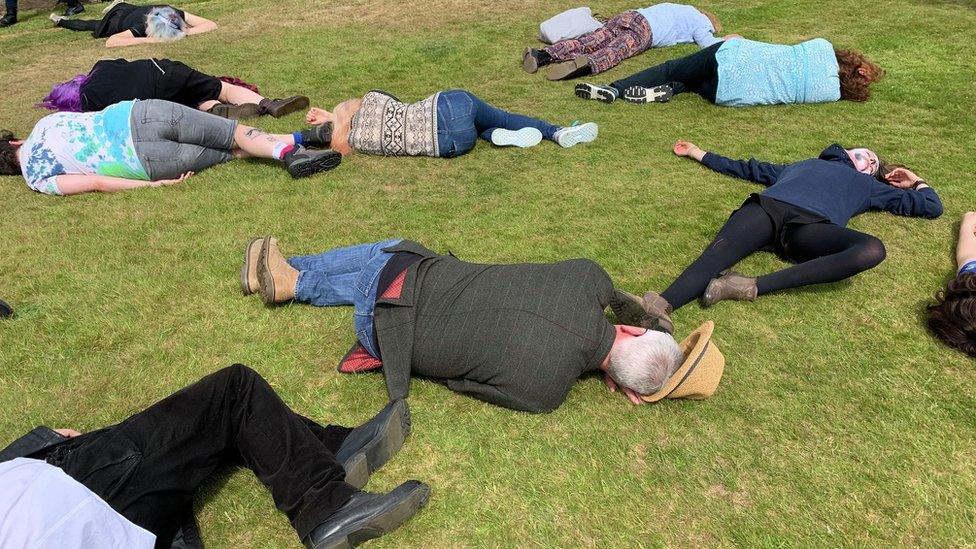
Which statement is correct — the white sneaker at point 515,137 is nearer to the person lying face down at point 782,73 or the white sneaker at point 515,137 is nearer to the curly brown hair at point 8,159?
the person lying face down at point 782,73

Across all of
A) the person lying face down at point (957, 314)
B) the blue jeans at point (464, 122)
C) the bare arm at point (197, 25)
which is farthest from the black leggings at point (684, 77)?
the bare arm at point (197, 25)

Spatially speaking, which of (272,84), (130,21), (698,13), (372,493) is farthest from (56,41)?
(372,493)

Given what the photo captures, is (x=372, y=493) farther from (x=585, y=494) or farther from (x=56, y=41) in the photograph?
(x=56, y=41)

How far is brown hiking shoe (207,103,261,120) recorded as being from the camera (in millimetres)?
6168

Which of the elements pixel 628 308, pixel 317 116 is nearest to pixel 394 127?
pixel 317 116

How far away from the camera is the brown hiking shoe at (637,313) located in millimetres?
3242

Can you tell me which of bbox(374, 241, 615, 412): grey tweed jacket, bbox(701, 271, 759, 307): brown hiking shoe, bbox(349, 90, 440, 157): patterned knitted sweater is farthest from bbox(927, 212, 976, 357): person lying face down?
bbox(349, 90, 440, 157): patterned knitted sweater

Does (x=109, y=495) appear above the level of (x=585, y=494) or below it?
above

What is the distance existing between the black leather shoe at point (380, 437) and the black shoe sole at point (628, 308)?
1206 mm

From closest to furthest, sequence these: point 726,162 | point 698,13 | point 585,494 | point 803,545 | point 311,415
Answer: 1. point 803,545
2. point 585,494
3. point 311,415
4. point 726,162
5. point 698,13

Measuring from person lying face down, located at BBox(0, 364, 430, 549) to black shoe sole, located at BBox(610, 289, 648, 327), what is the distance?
126cm

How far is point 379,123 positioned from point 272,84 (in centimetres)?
267

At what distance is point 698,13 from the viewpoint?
808 cm

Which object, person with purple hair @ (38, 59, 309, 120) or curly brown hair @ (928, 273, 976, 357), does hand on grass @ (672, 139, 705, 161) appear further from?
person with purple hair @ (38, 59, 309, 120)
